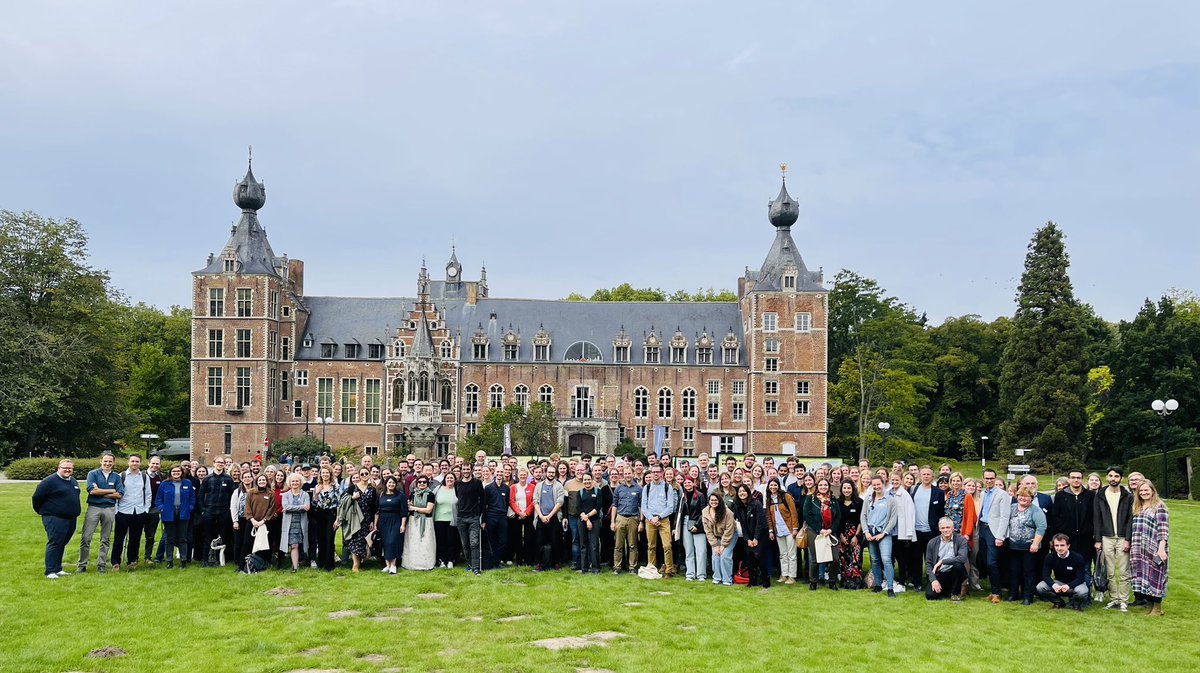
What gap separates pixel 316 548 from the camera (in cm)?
1520

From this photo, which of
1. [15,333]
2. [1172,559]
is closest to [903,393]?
[1172,559]

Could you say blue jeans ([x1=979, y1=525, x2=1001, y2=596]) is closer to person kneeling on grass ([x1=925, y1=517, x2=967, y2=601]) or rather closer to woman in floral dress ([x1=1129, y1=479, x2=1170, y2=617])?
person kneeling on grass ([x1=925, y1=517, x2=967, y2=601])

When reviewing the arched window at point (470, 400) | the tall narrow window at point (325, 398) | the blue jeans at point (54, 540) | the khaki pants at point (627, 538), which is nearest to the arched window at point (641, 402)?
the arched window at point (470, 400)

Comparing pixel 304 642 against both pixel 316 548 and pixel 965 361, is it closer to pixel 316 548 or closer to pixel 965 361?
pixel 316 548

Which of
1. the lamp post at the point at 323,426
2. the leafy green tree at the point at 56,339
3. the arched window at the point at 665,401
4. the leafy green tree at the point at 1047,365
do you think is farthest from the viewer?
the arched window at the point at 665,401

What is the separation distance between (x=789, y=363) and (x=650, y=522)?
39732mm

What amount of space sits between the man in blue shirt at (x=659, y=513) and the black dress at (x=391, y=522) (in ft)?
12.6

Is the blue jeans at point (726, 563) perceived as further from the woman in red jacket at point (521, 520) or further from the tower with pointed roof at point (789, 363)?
the tower with pointed roof at point (789, 363)

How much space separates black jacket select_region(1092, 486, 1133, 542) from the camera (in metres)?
12.6

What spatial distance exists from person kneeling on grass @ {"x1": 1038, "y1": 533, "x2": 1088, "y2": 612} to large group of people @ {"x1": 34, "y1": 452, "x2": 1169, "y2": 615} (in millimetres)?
24

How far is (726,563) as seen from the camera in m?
14.2

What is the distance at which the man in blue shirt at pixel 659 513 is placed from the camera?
48.5ft

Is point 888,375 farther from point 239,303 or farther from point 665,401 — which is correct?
point 239,303

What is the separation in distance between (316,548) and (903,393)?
4382cm
